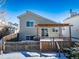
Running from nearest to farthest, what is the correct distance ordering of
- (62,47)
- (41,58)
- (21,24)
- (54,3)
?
(41,58) < (62,47) < (54,3) < (21,24)

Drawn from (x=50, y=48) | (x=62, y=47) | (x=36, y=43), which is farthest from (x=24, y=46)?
(x=62, y=47)

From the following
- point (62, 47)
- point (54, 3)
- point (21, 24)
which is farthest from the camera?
point (21, 24)

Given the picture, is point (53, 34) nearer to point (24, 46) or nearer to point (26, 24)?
point (26, 24)

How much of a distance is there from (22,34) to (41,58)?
44.6 feet

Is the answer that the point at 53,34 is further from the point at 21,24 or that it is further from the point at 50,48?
the point at 50,48

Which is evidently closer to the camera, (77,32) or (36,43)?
(36,43)

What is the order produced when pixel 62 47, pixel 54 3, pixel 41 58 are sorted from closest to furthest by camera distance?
pixel 41 58 < pixel 62 47 < pixel 54 3

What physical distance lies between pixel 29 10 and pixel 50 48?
11.5m

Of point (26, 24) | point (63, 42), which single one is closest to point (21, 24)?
point (26, 24)

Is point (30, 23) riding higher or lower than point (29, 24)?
higher

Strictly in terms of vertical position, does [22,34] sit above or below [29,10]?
below

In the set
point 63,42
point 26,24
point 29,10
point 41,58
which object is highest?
point 29,10

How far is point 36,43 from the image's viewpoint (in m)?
18.2

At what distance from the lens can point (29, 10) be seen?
27.0 m
